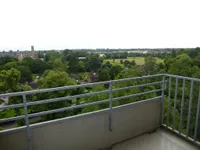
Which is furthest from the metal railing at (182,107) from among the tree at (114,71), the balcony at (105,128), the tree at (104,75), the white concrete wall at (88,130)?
the tree at (114,71)

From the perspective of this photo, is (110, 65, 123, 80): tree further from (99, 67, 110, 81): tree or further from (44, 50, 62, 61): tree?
(44, 50, 62, 61): tree

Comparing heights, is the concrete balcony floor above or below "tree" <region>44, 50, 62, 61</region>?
below

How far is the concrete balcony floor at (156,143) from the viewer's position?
7.31 feet

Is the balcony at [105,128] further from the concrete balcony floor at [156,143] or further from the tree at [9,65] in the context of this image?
the tree at [9,65]

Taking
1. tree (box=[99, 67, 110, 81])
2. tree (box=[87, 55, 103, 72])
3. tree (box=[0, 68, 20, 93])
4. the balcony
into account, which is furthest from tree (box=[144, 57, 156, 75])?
the balcony

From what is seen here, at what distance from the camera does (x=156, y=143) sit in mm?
2328

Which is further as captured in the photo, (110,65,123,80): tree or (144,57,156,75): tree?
(110,65,123,80): tree
